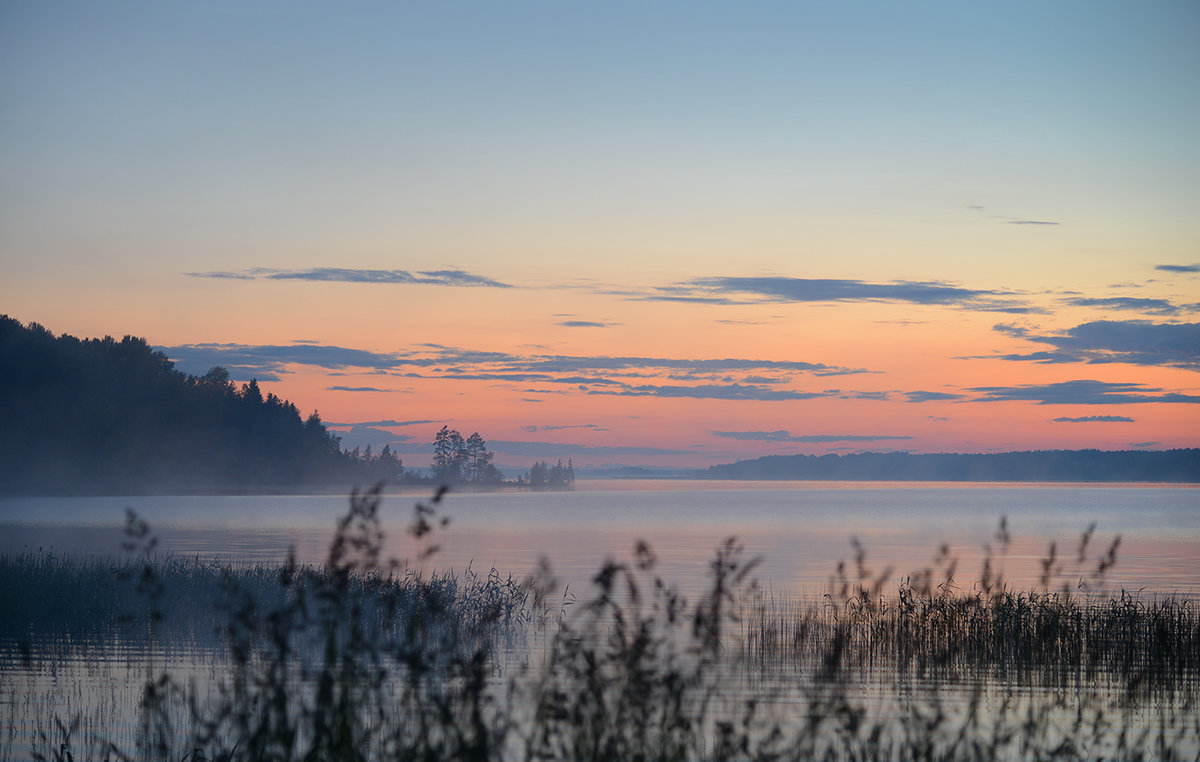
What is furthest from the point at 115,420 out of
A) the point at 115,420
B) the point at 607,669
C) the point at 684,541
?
the point at 607,669

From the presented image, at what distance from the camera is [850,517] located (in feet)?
362

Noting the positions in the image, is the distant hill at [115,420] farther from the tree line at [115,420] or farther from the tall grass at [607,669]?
the tall grass at [607,669]

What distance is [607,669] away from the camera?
10.3 meters

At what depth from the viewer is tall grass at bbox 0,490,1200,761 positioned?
597 centimetres

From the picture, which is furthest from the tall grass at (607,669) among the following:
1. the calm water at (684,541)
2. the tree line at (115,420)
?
the tree line at (115,420)

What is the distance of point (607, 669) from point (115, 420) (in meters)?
138

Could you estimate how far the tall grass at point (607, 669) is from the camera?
5969 mm

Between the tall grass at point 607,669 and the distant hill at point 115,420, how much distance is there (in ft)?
347

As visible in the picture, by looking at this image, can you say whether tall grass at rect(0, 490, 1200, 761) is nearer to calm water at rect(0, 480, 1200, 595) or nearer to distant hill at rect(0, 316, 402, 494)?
calm water at rect(0, 480, 1200, 595)

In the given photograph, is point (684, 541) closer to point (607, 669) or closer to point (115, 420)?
point (607, 669)

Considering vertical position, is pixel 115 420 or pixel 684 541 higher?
pixel 115 420

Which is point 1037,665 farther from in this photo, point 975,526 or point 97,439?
point 97,439

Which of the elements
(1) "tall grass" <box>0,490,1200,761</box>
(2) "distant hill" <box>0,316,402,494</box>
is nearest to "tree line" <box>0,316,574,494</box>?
(2) "distant hill" <box>0,316,402,494</box>

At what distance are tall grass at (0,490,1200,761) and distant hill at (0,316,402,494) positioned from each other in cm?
A: 10588
